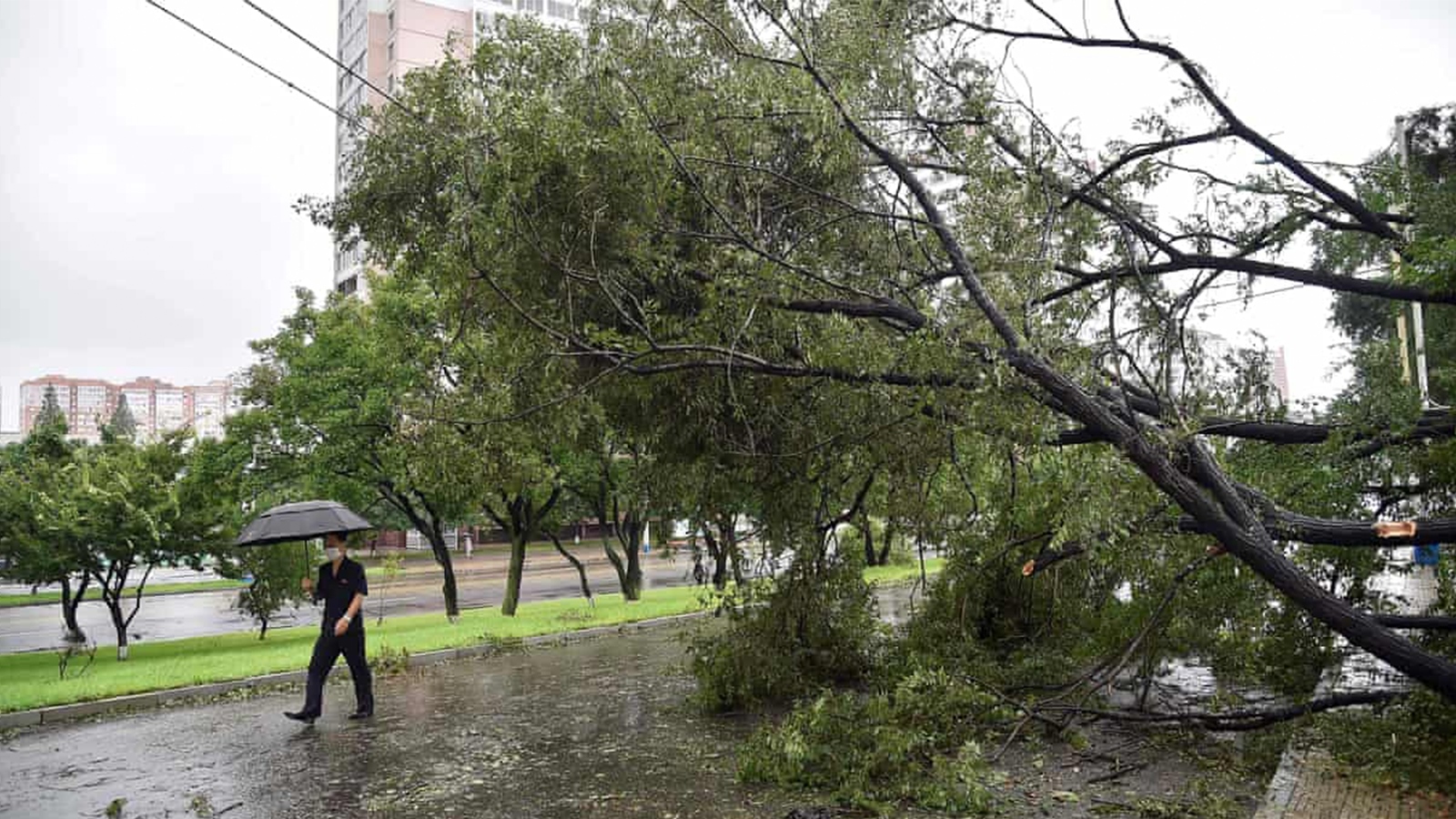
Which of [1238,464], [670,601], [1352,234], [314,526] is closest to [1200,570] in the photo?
[1238,464]

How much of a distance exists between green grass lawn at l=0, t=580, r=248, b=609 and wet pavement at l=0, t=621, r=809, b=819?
19859 millimetres

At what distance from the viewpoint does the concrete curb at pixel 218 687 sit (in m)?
10.5

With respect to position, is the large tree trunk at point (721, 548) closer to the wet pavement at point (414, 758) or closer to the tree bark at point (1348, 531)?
the wet pavement at point (414, 758)

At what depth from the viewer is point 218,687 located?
1220cm

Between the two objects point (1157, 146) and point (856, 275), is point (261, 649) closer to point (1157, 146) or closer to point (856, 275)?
point (856, 275)

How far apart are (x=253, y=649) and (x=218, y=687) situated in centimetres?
634

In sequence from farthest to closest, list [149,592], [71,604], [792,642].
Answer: [149,592] < [71,604] < [792,642]

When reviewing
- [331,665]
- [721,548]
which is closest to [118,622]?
[331,665]

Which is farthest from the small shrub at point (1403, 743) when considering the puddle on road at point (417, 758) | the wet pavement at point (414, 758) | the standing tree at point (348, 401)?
the standing tree at point (348, 401)

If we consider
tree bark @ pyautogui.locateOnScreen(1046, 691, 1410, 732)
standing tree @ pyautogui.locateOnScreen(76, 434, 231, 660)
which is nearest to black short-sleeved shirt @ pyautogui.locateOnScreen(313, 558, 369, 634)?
tree bark @ pyautogui.locateOnScreen(1046, 691, 1410, 732)

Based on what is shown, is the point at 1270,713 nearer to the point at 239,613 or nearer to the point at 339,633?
the point at 339,633

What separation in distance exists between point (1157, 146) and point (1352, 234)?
2446 millimetres

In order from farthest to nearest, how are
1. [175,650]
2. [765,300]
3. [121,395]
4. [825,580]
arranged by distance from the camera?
[121,395], [175,650], [825,580], [765,300]

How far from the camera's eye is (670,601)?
22.5 m
